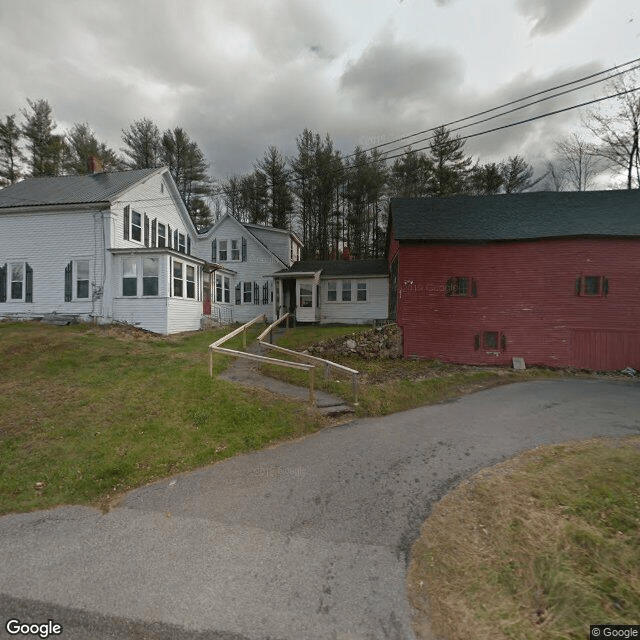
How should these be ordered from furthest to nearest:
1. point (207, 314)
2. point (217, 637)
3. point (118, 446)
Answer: point (207, 314) < point (118, 446) < point (217, 637)

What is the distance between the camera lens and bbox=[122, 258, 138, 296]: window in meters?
14.8

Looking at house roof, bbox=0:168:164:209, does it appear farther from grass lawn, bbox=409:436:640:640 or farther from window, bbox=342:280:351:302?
grass lawn, bbox=409:436:640:640

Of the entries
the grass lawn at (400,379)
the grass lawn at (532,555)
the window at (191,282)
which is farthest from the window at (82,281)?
the grass lawn at (532,555)

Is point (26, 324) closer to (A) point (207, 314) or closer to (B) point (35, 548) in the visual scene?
(A) point (207, 314)

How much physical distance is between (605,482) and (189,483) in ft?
19.1

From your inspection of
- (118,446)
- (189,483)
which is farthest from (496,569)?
(118,446)

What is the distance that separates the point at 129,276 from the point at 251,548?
596 inches

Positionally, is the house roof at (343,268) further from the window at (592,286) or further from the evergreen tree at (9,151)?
the evergreen tree at (9,151)

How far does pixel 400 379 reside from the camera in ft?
Answer: 33.8

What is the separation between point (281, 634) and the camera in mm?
2291

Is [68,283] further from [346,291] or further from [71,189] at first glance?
[346,291]

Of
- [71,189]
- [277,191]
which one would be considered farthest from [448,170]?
[71,189]

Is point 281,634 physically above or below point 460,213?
below

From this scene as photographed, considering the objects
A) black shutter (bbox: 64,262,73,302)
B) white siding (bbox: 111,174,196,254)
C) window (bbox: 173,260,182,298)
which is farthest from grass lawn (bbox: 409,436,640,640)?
black shutter (bbox: 64,262,73,302)
